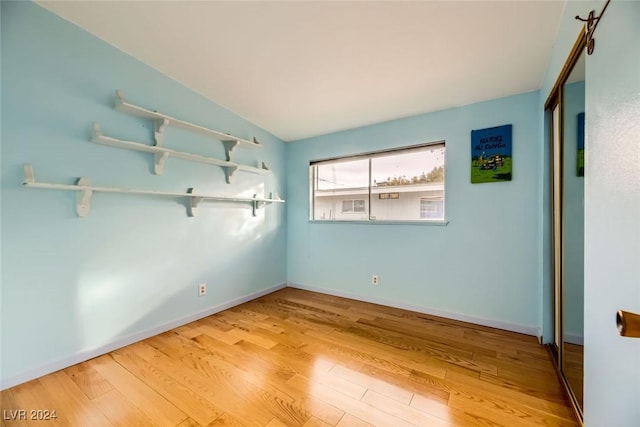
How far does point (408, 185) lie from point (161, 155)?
2536 millimetres

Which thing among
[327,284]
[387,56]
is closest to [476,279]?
[327,284]

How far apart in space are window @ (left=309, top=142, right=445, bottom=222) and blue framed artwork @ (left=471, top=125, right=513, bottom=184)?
301 millimetres

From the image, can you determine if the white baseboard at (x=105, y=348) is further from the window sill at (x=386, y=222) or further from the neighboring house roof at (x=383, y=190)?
the neighboring house roof at (x=383, y=190)

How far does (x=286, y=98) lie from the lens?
102 inches

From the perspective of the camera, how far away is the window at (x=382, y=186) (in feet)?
8.86

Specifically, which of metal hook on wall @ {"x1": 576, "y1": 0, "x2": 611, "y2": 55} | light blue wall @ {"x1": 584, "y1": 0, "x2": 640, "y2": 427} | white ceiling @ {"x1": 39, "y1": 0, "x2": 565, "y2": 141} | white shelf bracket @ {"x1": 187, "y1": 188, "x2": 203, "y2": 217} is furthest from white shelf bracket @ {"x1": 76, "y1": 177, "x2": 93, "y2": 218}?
metal hook on wall @ {"x1": 576, "y1": 0, "x2": 611, "y2": 55}

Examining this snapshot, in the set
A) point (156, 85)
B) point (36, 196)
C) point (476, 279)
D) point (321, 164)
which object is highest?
point (156, 85)

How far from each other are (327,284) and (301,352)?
144 centimetres

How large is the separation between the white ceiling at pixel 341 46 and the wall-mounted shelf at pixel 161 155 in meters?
0.71

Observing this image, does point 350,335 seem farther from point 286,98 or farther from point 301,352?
point 286,98

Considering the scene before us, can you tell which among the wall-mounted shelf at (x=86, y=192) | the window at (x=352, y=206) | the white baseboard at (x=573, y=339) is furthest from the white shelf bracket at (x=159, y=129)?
the white baseboard at (x=573, y=339)

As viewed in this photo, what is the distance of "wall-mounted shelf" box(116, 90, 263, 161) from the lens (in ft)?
6.49

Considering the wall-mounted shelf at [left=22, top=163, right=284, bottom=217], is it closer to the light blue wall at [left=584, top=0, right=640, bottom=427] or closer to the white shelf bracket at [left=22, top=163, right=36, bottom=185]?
the white shelf bracket at [left=22, top=163, right=36, bottom=185]

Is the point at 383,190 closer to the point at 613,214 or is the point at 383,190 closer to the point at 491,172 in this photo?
the point at 491,172
